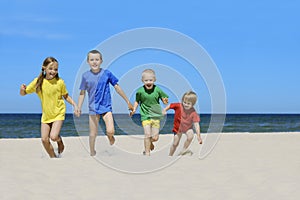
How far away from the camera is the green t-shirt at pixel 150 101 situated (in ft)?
28.3

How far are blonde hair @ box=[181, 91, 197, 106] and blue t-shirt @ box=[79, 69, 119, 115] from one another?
56.8 inches

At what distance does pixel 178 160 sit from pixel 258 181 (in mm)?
1930

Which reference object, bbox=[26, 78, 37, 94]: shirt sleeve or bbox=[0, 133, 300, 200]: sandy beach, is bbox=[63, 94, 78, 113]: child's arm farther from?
bbox=[0, 133, 300, 200]: sandy beach

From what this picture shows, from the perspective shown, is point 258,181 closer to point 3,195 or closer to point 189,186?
point 189,186

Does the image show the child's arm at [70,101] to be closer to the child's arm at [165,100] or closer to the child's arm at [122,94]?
the child's arm at [122,94]

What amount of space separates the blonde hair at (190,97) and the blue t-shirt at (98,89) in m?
1.44

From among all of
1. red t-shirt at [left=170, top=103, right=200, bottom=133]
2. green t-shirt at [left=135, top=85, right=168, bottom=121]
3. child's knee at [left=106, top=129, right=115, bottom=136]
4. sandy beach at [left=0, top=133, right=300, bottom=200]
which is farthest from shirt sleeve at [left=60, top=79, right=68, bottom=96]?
red t-shirt at [left=170, top=103, right=200, bottom=133]

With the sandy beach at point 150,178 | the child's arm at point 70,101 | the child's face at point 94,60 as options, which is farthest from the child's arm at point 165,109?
the child's arm at point 70,101

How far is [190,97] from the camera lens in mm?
8844

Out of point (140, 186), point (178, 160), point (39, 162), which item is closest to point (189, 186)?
point (140, 186)

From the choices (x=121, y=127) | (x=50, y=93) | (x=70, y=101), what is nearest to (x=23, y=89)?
(x=50, y=93)

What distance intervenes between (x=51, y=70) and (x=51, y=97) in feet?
1.56

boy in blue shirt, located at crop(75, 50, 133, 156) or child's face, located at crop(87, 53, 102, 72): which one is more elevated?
child's face, located at crop(87, 53, 102, 72)

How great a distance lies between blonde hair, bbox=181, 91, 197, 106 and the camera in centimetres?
885
